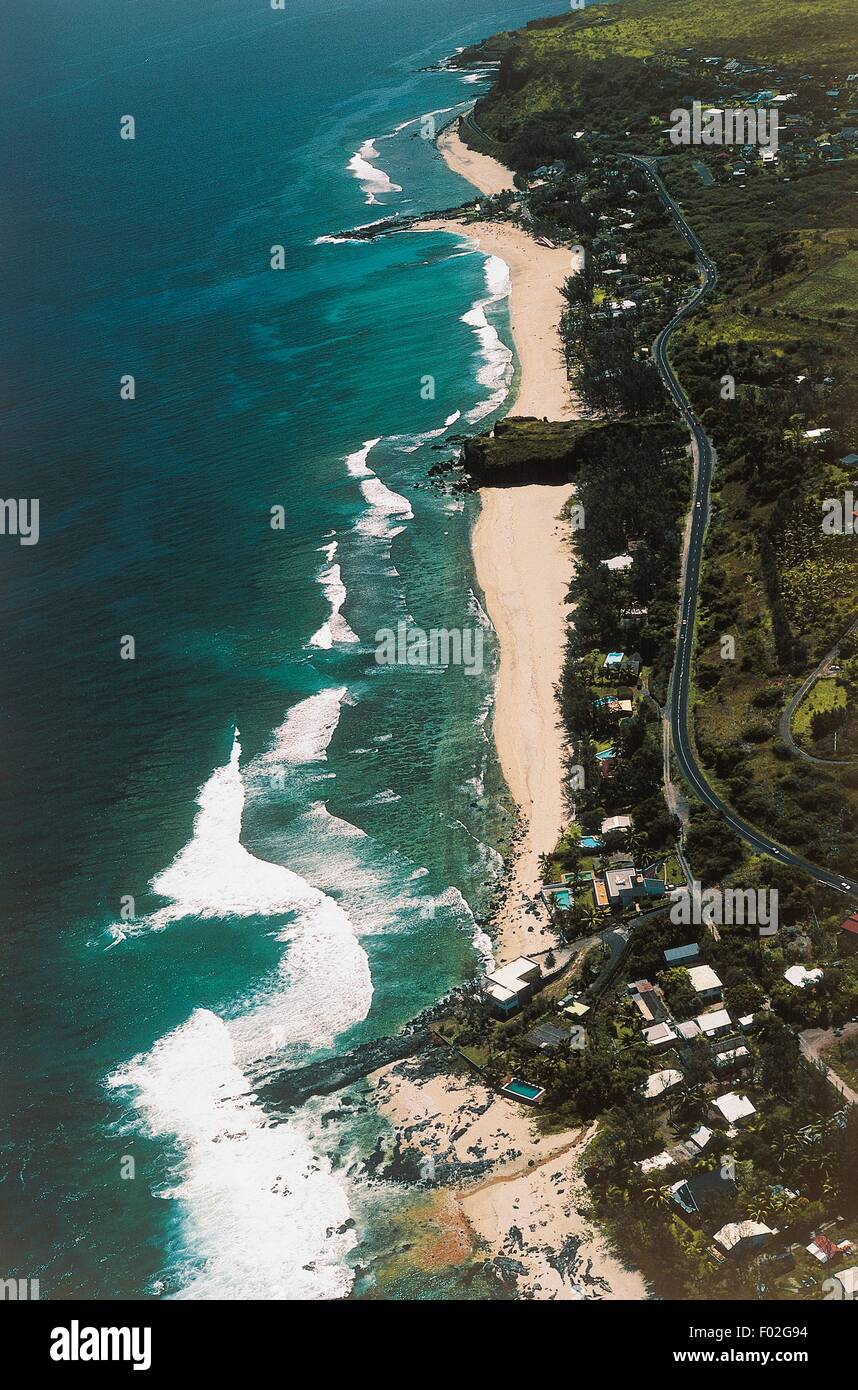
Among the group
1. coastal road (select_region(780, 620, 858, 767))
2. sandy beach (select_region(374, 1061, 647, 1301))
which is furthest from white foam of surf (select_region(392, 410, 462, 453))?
sandy beach (select_region(374, 1061, 647, 1301))

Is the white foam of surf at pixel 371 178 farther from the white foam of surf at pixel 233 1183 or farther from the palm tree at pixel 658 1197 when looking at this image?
the palm tree at pixel 658 1197

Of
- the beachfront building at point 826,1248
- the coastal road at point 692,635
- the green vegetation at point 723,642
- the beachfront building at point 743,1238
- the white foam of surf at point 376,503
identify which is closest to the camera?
the beachfront building at point 826,1248

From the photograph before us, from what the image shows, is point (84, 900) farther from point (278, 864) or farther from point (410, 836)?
point (410, 836)

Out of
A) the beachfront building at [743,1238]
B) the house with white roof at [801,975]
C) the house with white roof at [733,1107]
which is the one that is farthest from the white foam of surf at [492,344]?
the beachfront building at [743,1238]

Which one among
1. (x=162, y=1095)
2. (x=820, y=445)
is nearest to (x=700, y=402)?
(x=820, y=445)

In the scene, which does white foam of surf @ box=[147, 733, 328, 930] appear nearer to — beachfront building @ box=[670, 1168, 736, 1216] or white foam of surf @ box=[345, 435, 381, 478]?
beachfront building @ box=[670, 1168, 736, 1216]
